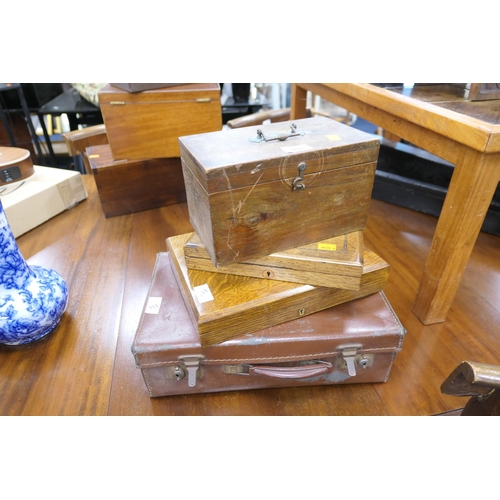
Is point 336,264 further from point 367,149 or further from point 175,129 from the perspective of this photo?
point 175,129

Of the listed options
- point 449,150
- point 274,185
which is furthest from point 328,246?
point 449,150

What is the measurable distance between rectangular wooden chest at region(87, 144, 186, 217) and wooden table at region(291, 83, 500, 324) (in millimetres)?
763

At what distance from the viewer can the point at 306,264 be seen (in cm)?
79

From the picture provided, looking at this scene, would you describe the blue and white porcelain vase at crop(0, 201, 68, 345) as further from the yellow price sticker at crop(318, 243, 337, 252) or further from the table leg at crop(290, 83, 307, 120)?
the table leg at crop(290, 83, 307, 120)

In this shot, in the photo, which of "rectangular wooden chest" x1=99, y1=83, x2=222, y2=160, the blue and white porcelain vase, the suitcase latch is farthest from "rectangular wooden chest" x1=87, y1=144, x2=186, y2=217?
the suitcase latch

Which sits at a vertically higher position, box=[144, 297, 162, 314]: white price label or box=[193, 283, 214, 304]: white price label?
box=[193, 283, 214, 304]: white price label

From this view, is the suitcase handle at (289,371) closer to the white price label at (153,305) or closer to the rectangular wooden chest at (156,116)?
the white price label at (153,305)

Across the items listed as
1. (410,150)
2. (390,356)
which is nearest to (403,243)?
(410,150)

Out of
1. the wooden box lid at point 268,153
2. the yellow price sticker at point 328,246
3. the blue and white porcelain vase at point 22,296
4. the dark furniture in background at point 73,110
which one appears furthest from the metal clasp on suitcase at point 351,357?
the dark furniture in background at point 73,110

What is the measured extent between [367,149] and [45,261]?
3.56 feet

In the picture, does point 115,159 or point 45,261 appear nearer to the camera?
point 45,261

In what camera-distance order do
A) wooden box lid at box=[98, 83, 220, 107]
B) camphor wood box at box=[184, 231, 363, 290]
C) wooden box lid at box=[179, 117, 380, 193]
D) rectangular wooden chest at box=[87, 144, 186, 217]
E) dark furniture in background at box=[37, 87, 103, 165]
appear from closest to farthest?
wooden box lid at box=[179, 117, 380, 193], camphor wood box at box=[184, 231, 363, 290], wooden box lid at box=[98, 83, 220, 107], rectangular wooden chest at box=[87, 144, 186, 217], dark furniture in background at box=[37, 87, 103, 165]

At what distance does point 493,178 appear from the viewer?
0.78 metres

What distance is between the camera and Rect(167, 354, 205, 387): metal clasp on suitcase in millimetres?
761
